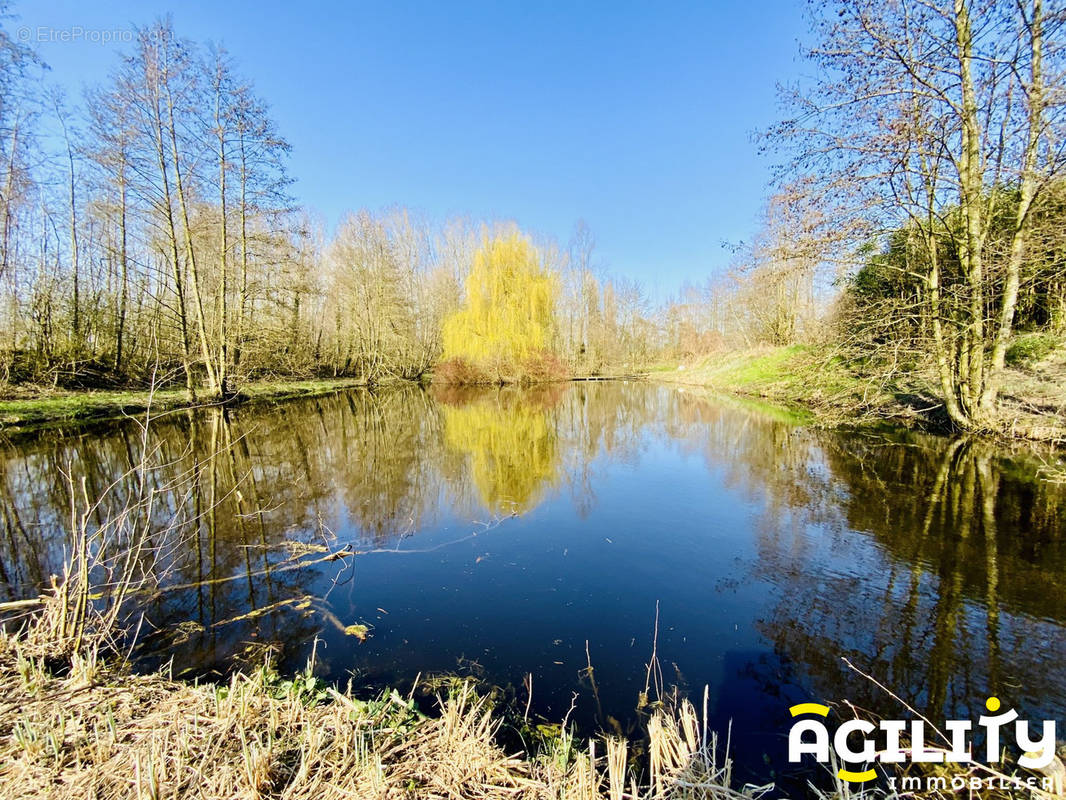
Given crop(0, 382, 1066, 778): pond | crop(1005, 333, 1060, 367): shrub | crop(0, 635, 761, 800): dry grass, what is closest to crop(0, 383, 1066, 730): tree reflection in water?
crop(0, 382, 1066, 778): pond

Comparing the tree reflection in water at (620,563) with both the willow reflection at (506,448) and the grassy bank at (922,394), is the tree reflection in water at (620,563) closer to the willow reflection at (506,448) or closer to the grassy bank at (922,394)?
the willow reflection at (506,448)

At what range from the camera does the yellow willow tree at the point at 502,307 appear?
2722 centimetres

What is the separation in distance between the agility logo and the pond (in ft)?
0.39

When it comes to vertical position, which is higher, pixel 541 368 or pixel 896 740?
pixel 541 368

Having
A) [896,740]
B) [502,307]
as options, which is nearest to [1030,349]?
[896,740]

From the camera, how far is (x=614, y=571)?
4578mm

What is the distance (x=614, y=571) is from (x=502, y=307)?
24.3 m

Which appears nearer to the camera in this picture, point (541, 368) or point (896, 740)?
point (896, 740)

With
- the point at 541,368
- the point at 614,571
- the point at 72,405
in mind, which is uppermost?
the point at 541,368

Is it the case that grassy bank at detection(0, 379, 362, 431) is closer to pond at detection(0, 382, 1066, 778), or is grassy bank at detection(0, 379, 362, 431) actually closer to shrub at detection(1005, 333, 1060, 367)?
pond at detection(0, 382, 1066, 778)

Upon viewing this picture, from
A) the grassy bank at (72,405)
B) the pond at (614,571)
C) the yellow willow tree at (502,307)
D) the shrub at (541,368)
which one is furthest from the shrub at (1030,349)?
the shrub at (541,368)

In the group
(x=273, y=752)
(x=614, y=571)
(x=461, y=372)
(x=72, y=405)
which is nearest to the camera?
(x=273, y=752)

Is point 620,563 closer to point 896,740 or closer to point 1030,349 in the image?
point 896,740

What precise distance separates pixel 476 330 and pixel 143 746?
26683 millimetres
